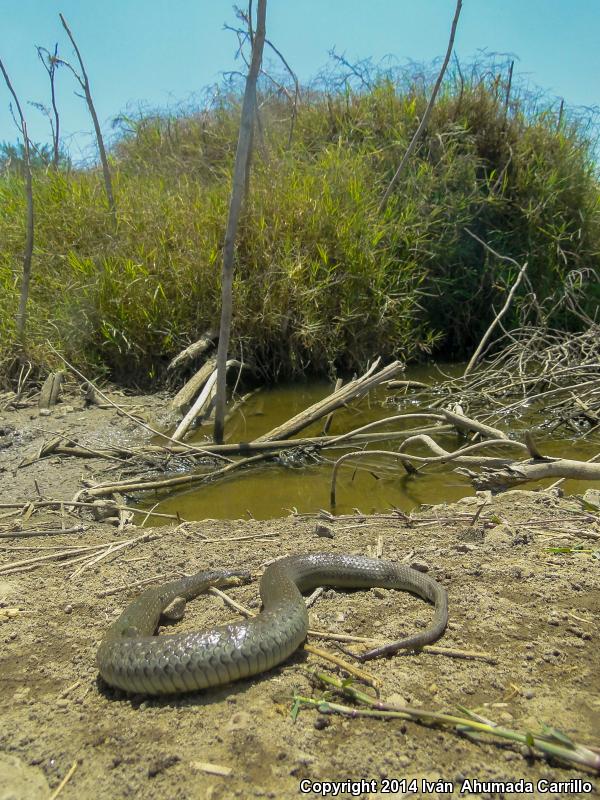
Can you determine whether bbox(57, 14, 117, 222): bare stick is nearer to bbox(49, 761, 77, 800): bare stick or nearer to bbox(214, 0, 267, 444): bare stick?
bbox(214, 0, 267, 444): bare stick

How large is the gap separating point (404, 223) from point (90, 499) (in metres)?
5.88

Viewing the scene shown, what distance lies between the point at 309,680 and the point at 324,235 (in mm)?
6958

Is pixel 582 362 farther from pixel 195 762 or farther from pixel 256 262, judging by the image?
pixel 195 762

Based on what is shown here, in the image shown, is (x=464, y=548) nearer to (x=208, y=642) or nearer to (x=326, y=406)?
(x=208, y=642)

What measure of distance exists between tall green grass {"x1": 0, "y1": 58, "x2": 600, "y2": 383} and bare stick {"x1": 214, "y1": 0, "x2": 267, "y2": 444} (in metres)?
2.05

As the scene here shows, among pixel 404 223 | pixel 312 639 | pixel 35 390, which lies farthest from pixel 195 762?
pixel 404 223

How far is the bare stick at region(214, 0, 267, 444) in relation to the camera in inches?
227

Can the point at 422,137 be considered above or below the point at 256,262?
above

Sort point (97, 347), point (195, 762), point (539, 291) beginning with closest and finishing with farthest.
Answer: point (195, 762)
point (97, 347)
point (539, 291)

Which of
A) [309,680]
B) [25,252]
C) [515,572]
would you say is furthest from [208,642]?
[25,252]

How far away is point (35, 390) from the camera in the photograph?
7773mm

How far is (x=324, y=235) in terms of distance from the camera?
8.84 m

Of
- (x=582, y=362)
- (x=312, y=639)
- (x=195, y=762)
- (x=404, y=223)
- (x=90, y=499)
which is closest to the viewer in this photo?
(x=195, y=762)

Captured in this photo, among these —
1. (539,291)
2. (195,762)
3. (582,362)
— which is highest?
(539,291)
